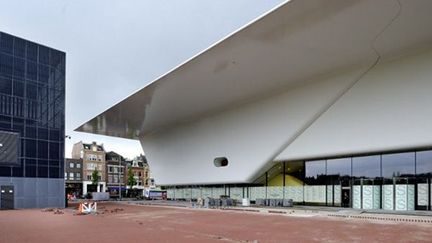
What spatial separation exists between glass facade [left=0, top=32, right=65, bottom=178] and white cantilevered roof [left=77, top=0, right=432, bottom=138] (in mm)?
7851

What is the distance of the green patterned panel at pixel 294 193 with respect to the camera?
2941cm

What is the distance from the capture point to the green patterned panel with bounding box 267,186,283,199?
31014 mm

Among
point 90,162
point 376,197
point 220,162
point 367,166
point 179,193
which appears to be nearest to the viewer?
point 376,197

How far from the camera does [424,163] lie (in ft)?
72.2

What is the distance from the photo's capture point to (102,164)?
86000 mm

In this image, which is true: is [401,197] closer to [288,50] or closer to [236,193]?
[288,50]

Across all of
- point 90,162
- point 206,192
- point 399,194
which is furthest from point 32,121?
point 90,162

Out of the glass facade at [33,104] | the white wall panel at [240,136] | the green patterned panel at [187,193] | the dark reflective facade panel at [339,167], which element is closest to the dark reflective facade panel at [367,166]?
the dark reflective facade panel at [339,167]

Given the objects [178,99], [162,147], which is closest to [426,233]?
[178,99]

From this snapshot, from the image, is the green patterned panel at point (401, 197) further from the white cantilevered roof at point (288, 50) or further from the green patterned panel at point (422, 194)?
A: the white cantilevered roof at point (288, 50)

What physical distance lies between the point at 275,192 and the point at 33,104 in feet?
→ 69.9

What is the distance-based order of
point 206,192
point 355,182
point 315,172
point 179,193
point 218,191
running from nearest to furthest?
point 355,182
point 315,172
point 218,191
point 206,192
point 179,193

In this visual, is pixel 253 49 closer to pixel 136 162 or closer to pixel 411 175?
pixel 411 175

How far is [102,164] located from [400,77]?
72991 millimetres
